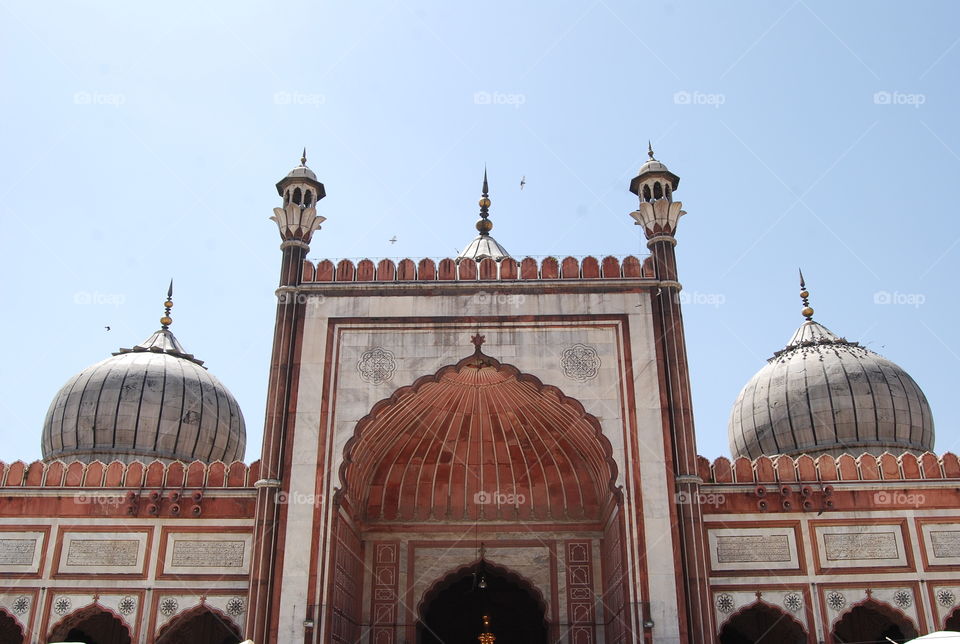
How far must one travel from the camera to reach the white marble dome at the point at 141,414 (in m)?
15.1

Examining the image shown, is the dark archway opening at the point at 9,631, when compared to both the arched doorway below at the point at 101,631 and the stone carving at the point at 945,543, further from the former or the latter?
the stone carving at the point at 945,543

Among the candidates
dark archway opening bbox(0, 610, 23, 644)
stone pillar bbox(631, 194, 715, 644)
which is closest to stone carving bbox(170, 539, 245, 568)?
dark archway opening bbox(0, 610, 23, 644)

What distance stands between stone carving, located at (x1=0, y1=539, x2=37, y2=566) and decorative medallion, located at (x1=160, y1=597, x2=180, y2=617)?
1.87m

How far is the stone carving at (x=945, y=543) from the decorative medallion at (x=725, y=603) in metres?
2.69

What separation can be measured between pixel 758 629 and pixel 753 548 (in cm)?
233

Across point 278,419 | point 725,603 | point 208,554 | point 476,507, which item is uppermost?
point 278,419

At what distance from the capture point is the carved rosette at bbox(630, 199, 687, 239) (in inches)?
494

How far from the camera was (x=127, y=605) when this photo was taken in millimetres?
11188

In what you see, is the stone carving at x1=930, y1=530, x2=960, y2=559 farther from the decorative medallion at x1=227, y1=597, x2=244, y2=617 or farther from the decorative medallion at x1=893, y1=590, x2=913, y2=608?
the decorative medallion at x1=227, y1=597, x2=244, y2=617

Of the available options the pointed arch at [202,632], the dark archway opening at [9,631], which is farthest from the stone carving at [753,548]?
the dark archway opening at [9,631]

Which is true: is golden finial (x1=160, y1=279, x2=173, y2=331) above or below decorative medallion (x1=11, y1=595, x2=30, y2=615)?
above

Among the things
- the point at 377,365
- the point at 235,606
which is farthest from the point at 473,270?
the point at 235,606

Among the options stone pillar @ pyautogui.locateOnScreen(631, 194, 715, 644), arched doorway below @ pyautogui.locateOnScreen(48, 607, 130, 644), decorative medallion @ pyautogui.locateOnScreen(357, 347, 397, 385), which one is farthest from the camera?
arched doorway below @ pyautogui.locateOnScreen(48, 607, 130, 644)

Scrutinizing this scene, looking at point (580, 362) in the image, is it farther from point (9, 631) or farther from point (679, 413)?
point (9, 631)
